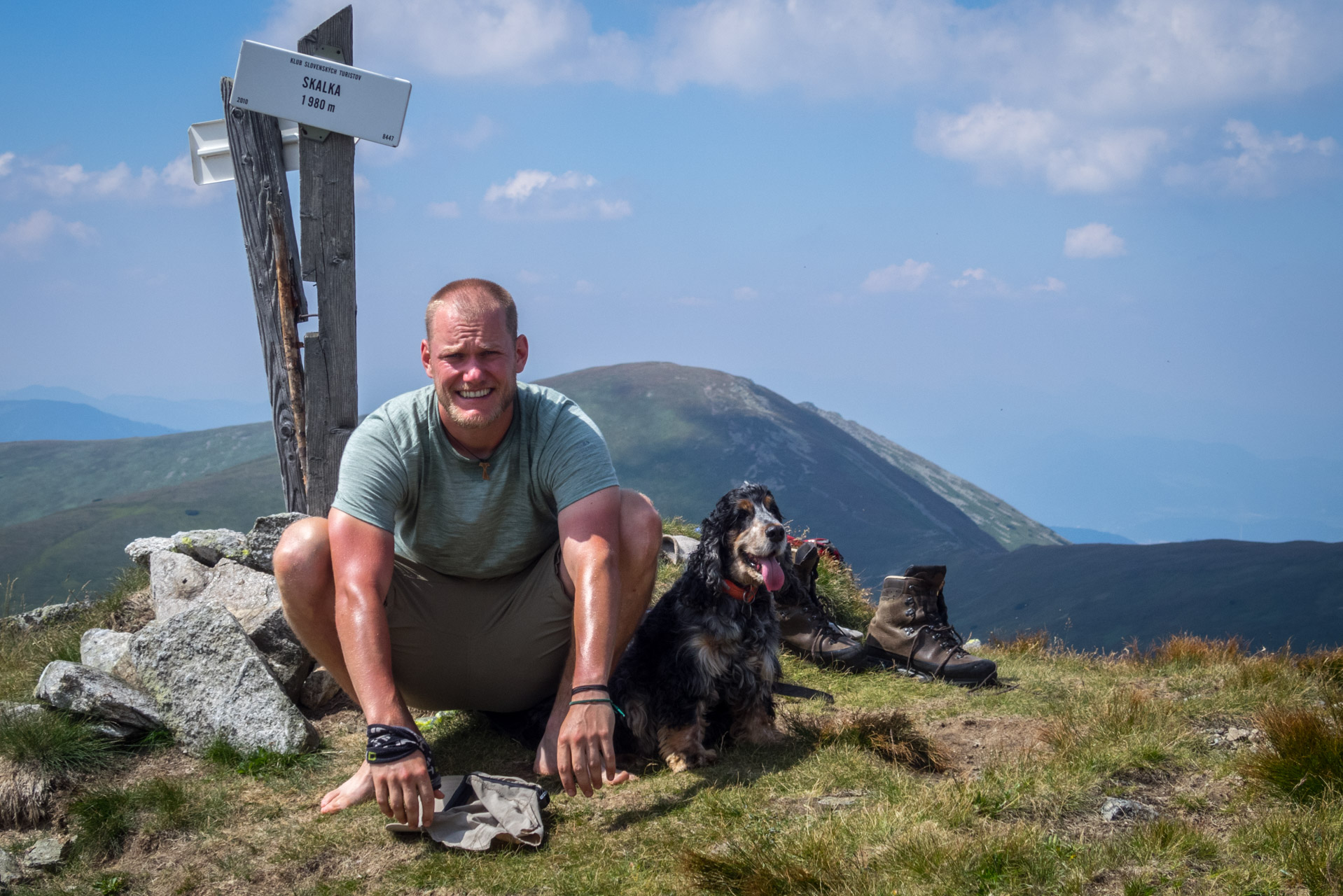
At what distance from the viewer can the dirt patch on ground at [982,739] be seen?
3898mm

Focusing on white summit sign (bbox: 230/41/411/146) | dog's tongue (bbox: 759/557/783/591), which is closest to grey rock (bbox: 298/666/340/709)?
dog's tongue (bbox: 759/557/783/591)

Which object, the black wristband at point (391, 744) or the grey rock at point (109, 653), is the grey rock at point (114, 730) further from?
the black wristband at point (391, 744)

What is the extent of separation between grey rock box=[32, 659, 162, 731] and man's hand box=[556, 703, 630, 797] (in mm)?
2535

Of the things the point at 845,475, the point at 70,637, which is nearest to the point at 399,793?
the point at 70,637

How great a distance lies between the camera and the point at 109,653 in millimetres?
5094

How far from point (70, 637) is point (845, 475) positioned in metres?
49.3

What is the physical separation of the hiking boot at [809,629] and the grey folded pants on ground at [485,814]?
312 cm

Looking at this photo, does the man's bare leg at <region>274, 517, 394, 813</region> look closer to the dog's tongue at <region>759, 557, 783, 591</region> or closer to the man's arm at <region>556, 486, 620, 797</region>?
the man's arm at <region>556, 486, 620, 797</region>

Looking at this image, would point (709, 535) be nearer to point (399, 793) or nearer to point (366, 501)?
point (366, 501)

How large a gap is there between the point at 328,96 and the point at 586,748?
14.9 ft

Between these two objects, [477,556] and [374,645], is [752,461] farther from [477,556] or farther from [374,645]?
[374,645]

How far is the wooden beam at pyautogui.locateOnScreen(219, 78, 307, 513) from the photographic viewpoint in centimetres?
587

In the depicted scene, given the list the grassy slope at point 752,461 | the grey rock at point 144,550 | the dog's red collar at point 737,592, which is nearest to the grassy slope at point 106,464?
the grassy slope at point 752,461

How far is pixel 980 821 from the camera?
9.39 feet
